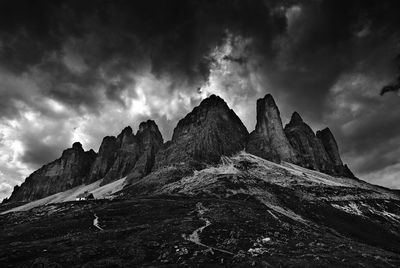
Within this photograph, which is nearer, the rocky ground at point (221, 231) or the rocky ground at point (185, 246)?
the rocky ground at point (185, 246)

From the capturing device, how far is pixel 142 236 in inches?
1884

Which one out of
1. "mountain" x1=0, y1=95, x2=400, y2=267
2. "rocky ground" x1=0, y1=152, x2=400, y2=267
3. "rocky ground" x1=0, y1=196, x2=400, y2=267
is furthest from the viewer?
"mountain" x1=0, y1=95, x2=400, y2=267

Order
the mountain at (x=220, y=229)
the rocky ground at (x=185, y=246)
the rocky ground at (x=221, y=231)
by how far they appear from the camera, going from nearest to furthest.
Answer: the rocky ground at (x=185, y=246) < the rocky ground at (x=221, y=231) < the mountain at (x=220, y=229)

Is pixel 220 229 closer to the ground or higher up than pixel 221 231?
higher up

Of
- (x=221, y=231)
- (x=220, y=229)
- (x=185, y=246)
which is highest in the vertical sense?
(x=220, y=229)

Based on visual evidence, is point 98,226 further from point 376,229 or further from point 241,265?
point 376,229

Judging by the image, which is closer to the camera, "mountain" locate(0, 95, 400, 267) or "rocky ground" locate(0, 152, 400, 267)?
"rocky ground" locate(0, 152, 400, 267)

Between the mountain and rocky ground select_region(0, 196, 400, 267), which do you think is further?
the mountain

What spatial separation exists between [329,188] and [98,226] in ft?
376

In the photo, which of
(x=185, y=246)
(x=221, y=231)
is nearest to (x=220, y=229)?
(x=221, y=231)

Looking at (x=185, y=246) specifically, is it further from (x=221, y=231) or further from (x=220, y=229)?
(x=220, y=229)

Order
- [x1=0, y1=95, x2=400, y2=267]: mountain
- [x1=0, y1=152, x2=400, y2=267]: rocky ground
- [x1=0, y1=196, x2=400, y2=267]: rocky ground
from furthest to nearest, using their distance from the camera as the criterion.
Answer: [x1=0, y1=95, x2=400, y2=267]: mountain → [x1=0, y1=152, x2=400, y2=267]: rocky ground → [x1=0, y1=196, x2=400, y2=267]: rocky ground

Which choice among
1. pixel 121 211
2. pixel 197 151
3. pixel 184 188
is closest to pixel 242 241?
pixel 121 211

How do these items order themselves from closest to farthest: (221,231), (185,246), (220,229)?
(185,246)
(221,231)
(220,229)
